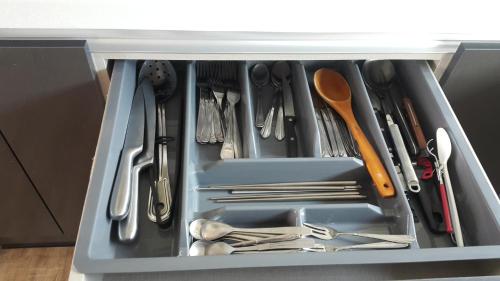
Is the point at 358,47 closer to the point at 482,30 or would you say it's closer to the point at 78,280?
the point at 482,30

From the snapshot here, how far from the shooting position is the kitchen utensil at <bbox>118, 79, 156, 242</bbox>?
622 mm

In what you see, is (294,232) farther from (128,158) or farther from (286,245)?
(128,158)

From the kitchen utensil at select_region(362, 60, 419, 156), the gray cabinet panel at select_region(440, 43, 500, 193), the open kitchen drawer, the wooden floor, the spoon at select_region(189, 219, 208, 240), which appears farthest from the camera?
the wooden floor

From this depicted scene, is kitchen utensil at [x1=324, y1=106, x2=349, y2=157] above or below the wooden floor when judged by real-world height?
above

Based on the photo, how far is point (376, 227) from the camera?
0.70 m

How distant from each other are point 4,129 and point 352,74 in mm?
694

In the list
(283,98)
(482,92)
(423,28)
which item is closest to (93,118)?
(283,98)

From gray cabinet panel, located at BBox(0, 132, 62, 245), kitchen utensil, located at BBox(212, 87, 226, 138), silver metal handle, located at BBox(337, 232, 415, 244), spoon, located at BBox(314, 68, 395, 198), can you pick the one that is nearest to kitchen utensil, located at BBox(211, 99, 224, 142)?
kitchen utensil, located at BBox(212, 87, 226, 138)

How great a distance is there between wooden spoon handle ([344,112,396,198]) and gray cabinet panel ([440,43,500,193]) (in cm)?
20

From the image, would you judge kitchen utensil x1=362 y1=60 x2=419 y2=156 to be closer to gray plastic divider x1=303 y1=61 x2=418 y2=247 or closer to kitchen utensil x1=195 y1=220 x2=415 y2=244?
gray plastic divider x1=303 y1=61 x2=418 y2=247

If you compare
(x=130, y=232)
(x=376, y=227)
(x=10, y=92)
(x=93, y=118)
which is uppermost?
(x=10, y=92)

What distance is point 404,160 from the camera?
0.75 meters

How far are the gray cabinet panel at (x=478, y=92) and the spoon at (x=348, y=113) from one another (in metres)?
0.19

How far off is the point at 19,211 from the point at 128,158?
1.89 feet
